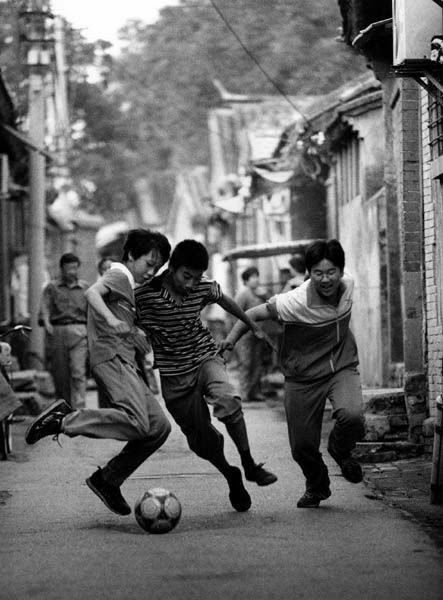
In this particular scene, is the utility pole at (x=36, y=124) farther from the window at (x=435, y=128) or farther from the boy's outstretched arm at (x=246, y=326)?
the boy's outstretched arm at (x=246, y=326)

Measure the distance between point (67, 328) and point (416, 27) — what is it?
719 cm

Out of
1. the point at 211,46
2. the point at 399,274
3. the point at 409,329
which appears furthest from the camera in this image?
the point at 211,46

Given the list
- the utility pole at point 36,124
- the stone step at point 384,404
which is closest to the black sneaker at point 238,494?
the stone step at point 384,404

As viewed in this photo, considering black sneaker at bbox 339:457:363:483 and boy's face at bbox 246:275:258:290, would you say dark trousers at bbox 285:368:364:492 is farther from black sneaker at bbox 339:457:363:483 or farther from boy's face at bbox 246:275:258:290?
boy's face at bbox 246:275:258:290

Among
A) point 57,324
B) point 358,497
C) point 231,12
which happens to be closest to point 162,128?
point 231,12

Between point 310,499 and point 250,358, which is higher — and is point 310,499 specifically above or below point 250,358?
below

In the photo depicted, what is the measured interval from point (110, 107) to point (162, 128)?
9.88m

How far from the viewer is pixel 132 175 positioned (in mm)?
49438

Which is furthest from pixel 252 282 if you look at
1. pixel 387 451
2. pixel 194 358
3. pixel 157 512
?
pixel 157 512

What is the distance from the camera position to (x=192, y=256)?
888 cm

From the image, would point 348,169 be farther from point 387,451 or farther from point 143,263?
point 143,263

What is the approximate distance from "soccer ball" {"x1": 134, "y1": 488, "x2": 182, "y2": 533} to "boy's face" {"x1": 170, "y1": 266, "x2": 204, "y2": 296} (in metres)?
1.42

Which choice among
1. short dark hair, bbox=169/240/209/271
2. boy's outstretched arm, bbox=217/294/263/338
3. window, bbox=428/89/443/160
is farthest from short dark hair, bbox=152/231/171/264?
window, bbox=428/89/443/160

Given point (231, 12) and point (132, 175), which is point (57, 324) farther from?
point (132, 175)
